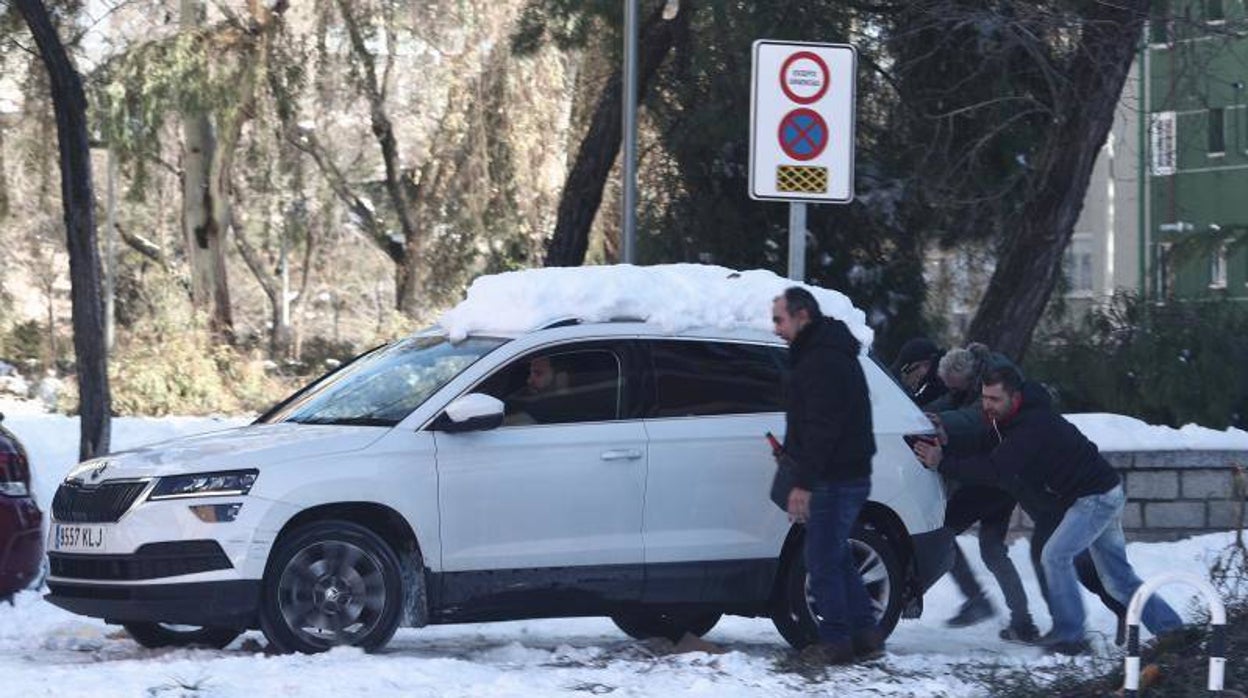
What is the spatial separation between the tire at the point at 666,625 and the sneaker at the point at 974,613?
1.58m

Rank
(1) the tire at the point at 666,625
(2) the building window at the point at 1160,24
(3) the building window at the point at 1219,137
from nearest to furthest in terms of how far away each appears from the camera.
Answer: (1) the tire at the point at 666,625, (2) the building window at the point at 1160,24, (3) the building window at the point at 1219,137

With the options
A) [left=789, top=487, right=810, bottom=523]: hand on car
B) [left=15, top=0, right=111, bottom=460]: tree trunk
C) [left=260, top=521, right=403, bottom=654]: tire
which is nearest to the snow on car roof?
[left=789, top=487, right=810, bottom=523]: hand on car

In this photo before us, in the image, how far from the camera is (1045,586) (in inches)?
409

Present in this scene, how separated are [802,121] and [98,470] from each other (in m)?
4.13

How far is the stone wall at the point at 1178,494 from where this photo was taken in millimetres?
13492

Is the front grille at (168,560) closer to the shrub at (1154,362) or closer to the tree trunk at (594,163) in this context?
the tree trunk at (594,163)

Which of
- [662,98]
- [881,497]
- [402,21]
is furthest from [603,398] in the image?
[402,21]

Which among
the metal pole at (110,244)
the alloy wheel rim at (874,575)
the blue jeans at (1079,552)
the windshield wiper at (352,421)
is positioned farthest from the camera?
the metal pole at (110,244)

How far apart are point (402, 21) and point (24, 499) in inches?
952

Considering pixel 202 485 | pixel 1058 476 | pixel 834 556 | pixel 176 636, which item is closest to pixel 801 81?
pixel 1058 476

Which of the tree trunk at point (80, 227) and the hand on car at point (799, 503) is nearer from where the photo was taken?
the hand on car at point (799, 503)

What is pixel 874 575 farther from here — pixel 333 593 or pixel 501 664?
pixel 333 593

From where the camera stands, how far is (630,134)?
1428 centimetres

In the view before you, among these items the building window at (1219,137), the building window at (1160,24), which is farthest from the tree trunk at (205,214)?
the building window at (1160,24)
